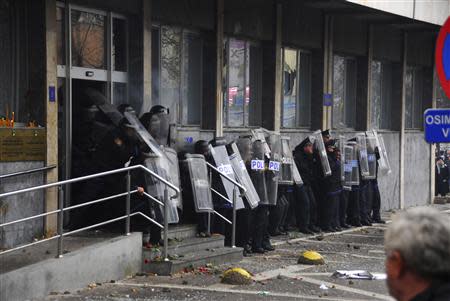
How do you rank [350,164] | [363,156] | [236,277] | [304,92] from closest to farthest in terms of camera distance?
[236,277], [350,164], [363,156], [304,92]

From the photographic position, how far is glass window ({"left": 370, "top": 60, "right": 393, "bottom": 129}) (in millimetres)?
20078

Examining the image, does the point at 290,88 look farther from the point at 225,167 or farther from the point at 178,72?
the point at 225,167

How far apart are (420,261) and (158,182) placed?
25.5 feet

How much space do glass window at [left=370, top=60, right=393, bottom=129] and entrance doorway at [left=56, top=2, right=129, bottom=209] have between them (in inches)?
352

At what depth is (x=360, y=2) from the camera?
586 inches

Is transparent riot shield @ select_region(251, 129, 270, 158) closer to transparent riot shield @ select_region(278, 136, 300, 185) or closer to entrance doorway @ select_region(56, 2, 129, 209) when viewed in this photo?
transparent riot shield @ select_region(278, 136, 300, 185)

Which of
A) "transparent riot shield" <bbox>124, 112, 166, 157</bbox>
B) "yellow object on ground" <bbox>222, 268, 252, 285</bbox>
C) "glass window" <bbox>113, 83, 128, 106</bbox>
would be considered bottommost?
"yellow object on ground" <bbox>222, 268, 252, 285</bbox>

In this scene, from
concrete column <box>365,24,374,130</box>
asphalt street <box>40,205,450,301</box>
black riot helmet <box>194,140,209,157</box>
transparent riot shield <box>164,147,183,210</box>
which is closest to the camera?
asphalt street <box>40,205,450,301</box>

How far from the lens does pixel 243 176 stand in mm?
12125

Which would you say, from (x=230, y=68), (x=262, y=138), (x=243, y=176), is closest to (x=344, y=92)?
(x=230, y=68)

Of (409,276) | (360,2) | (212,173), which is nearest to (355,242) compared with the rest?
(212,173)

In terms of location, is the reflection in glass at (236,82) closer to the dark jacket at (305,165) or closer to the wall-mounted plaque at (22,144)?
the dark jacket at (305,165)

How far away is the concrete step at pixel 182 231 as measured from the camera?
1082cm

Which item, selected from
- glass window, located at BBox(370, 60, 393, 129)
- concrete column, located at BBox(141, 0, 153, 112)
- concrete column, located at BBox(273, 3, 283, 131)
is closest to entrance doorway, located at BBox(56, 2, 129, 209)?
concrete column, located at BBox(141, 0, 153, 112)
